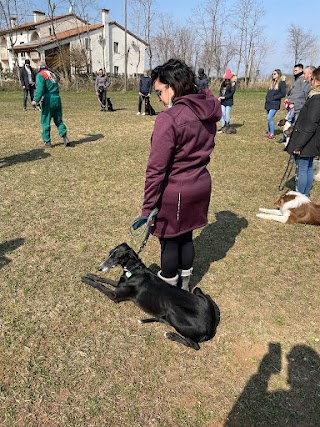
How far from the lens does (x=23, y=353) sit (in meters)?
2.33

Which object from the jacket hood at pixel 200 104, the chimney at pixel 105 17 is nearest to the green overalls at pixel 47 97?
the jacket hood at pixel 200 104

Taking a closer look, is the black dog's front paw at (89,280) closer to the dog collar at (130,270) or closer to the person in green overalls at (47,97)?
the dog collar at (130,270)

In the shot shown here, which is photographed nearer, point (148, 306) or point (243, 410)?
point (243, 410)

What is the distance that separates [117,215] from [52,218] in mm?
853

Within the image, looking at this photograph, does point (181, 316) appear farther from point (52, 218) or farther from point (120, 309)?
point (52, 218)

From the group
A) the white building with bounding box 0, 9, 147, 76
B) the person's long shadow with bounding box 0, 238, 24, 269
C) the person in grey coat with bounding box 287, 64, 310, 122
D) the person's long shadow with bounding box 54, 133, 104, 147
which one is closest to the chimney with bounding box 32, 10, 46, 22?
the white building with bounding box 0, 9, 147, 76

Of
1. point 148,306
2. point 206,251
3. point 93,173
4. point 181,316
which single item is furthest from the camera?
point 93,173

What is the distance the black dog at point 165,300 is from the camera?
7.86 feet

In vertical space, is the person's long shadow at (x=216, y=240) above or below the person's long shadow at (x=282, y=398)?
above

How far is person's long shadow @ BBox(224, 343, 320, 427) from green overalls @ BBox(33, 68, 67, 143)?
20.0 feet

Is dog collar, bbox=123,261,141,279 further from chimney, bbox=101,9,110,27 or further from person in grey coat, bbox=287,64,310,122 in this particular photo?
chimney, bbox=101,9,110,27

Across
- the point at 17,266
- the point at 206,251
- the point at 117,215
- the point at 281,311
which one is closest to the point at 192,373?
the point at 281,311

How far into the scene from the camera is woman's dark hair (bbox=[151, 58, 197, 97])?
1.98 meters

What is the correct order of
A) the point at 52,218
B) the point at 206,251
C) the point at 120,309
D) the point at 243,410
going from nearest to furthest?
the point at 243,410 → the point at 120,309 → the point at 206,251 → the point at 52,218
